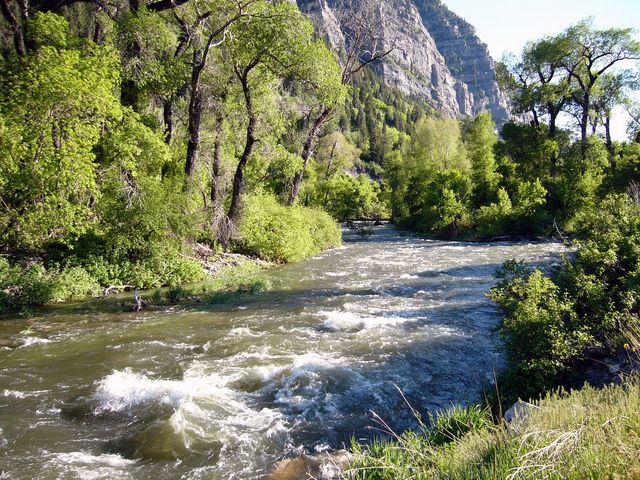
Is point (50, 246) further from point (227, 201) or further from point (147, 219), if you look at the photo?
point (227, 201)

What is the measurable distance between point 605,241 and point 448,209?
28.8 metres

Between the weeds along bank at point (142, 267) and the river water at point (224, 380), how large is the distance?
158cm

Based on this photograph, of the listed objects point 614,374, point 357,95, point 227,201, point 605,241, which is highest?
point 357,95

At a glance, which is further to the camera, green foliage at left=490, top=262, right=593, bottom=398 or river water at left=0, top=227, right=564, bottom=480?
green foliage at left=490, top=262, right=593, bottom=398

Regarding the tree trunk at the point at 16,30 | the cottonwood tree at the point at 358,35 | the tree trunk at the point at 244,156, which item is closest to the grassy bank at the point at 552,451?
the tree trunk at the point at 244,156

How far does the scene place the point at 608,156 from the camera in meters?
33.0

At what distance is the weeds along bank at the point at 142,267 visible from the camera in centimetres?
1072

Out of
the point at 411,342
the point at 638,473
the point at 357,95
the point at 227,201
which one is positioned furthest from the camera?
the point at 357,95

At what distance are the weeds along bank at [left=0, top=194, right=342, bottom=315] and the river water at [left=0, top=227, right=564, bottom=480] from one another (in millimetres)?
1582

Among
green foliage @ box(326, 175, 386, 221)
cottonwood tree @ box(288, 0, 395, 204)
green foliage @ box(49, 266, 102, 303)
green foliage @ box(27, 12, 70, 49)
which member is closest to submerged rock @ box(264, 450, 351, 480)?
green foliage @ box(49, 266, 102, 303)

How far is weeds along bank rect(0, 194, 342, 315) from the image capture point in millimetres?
10719

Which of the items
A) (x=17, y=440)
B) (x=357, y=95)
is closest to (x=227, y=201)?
(x=17, y=440)

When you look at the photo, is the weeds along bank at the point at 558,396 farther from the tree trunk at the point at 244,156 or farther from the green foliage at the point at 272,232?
the tree trunk at the point at 244,156

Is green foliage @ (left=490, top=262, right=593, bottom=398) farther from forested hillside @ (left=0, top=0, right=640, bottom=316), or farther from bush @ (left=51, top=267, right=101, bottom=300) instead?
bush @ (left=51, top=267, right=101, bottom=300)
